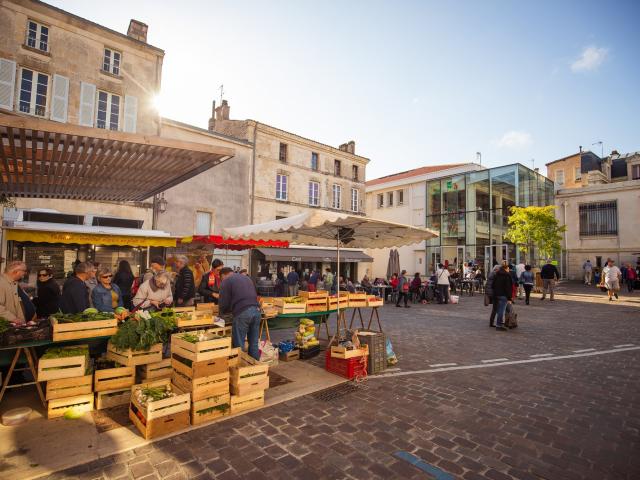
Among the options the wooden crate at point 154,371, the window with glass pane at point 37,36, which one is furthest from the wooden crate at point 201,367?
the window with glass pane at point 37,36

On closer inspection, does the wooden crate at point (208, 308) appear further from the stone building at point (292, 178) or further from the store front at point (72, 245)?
the stone building at point (292, 178)

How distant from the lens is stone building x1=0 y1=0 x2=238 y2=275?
5945mm

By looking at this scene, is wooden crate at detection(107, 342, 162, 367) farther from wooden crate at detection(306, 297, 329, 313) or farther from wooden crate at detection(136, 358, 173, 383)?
wooden crate at detection(306, 297, 329, 313)

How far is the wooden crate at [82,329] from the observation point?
170 inches

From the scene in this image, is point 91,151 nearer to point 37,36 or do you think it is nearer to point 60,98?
point 60,98

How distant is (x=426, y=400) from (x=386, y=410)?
0.68 metres

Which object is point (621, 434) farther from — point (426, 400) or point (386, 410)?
point (386, 410)

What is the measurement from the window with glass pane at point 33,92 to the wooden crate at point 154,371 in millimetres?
14529

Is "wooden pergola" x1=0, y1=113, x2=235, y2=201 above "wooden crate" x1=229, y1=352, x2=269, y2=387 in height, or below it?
above

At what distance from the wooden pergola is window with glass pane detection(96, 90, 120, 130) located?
30.7ft

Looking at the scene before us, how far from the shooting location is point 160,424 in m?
3.64

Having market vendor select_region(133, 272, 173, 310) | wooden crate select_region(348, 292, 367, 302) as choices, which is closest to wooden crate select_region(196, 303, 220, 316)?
market vendor select_region(133, 272, 173, 310)

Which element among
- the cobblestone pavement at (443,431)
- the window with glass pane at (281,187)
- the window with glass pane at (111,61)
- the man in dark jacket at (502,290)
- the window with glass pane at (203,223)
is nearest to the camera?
the cobblestone pavement at (443,431)

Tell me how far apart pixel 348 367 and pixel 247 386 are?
177 centimetres
